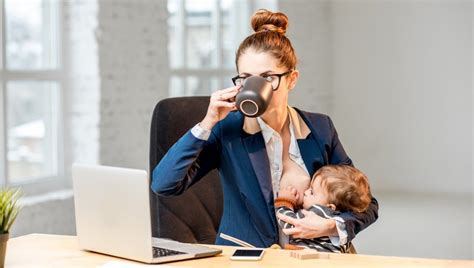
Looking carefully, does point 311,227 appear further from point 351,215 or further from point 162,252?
point 162,252

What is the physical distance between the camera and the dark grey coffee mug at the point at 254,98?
224cm

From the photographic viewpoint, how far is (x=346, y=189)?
252 cm

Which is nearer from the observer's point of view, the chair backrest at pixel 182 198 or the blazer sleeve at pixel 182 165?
the blazer sleeve at pixel 182 165

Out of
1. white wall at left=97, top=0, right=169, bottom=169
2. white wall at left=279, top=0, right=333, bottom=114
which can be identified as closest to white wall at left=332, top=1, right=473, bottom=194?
white wall at left=279, top=0, right=333, bottom=114

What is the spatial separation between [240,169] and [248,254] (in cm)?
48

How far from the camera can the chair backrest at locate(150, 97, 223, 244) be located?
3057mm

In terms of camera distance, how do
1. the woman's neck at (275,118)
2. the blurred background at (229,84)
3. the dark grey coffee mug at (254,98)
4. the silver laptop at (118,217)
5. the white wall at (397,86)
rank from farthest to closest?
the white wall at (397,86), the blurred background at (229,84), the woman's neck at (275,118), the dark grey coffee mug at (254,98), the silver laptop at (118,217)

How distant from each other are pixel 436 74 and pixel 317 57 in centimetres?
124

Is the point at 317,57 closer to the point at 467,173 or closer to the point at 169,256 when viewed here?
the point at 467,173

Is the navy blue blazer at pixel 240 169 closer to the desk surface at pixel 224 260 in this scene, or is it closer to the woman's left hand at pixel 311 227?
the woman's left hand at pixel 311 227

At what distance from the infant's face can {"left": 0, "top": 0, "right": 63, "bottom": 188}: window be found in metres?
2.67

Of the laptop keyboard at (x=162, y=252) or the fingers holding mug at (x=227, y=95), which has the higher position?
the fingers holding mug at (x=227, y=95)

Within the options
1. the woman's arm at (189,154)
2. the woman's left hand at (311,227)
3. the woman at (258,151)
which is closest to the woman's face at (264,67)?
the woman at (258,151)

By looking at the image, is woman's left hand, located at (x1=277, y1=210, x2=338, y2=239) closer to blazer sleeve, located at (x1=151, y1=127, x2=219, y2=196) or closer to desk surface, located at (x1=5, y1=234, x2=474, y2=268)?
desk surface, located at (x1=5, y1=234, x2=474, y2=268)
